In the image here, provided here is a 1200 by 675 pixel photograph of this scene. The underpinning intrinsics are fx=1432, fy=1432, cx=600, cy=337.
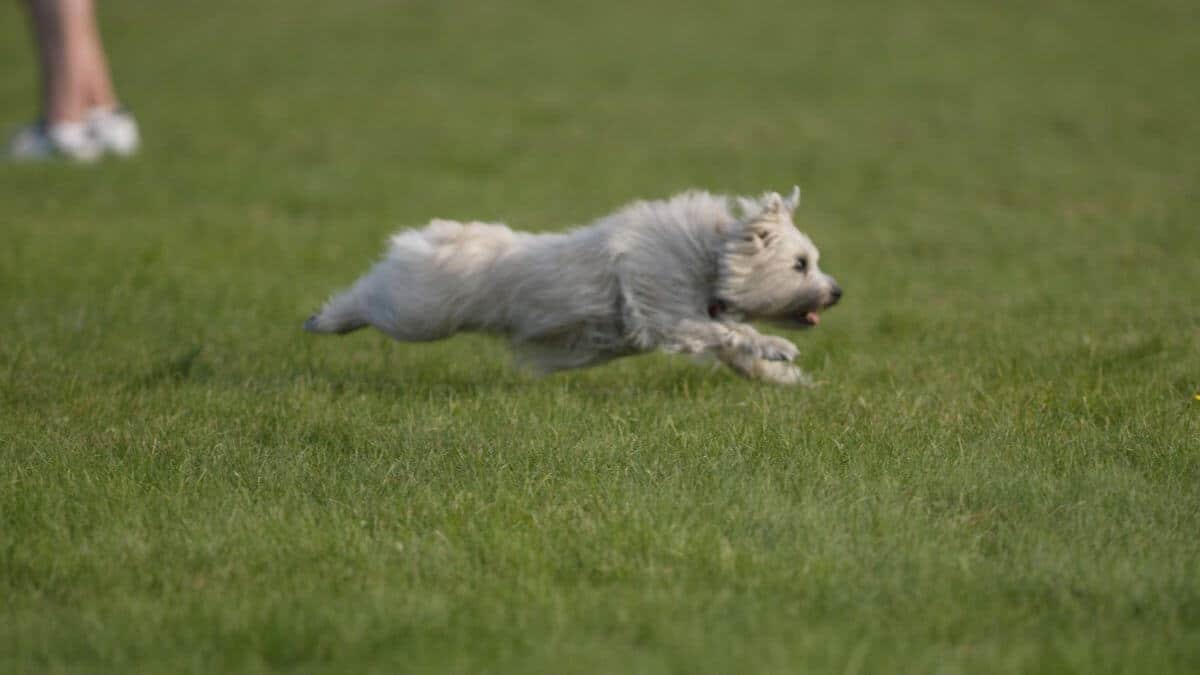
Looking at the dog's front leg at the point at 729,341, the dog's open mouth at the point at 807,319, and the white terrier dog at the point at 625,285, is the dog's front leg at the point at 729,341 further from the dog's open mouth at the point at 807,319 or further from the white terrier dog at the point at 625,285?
the dog's open mouth at the point at 807,319

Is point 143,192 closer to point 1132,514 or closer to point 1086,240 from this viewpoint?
point 1086,240

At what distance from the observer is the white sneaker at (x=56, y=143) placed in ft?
62.7

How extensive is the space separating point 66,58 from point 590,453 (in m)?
15.8

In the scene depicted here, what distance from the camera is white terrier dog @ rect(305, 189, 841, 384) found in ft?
23.3

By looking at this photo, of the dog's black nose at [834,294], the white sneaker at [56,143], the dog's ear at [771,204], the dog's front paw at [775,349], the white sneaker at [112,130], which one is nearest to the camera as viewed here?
the dog's front paw at [775,349]

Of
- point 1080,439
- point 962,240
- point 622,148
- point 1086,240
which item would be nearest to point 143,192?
point 622,148

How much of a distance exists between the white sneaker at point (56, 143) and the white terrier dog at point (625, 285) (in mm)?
13023

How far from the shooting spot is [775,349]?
6.90 metres

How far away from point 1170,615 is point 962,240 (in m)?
10.1

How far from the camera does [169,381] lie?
293 inches

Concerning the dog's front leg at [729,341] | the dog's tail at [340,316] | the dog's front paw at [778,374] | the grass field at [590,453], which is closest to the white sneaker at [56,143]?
the grass field at [590,453]

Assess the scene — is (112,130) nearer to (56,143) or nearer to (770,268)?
(56,143)

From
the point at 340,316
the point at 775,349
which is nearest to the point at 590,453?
the point at 775,349

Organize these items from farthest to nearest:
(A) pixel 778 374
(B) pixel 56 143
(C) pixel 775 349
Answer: (B) pixel 56 143 < (A) pixel 778 374 < (C) pixel 775 349
